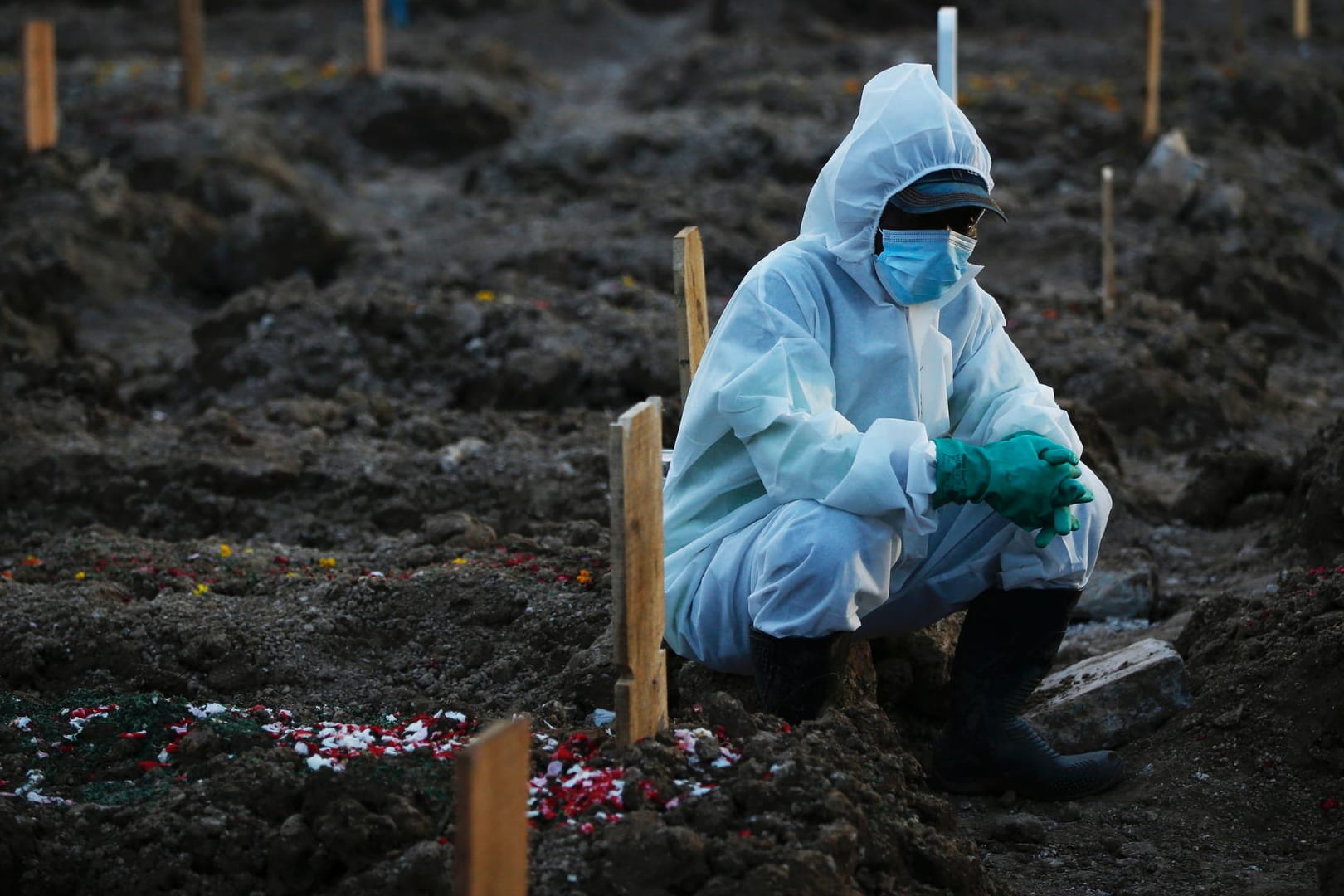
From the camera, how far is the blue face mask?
3504mm

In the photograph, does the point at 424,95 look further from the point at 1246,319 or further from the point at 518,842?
the point at 518,842

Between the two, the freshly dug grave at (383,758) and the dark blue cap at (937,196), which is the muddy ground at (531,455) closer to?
the freshly dug grave at (383,758)

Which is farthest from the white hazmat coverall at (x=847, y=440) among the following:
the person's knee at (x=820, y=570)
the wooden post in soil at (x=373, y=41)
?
the wooden post in soil at (x=373, y=41)

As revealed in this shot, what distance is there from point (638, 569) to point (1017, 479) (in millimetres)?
872

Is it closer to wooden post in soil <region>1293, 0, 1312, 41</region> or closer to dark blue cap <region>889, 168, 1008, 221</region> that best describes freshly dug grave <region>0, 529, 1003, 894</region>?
dark blue cap <region>889, 168, 1008, 221</region>

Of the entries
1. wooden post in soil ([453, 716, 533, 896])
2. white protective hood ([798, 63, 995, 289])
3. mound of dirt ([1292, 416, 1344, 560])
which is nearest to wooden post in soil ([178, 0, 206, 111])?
mound of dirt ([1292, 416, 1344, 560])

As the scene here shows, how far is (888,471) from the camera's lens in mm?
3258

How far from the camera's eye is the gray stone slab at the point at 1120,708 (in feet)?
13.1

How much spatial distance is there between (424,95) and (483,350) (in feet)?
20.6

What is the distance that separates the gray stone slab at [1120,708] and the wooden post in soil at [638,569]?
1.33m

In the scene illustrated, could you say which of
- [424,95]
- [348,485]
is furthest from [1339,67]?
[348,485]

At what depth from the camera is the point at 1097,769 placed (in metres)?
3.73

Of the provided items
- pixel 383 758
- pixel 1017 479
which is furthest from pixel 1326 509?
pixel 383 758

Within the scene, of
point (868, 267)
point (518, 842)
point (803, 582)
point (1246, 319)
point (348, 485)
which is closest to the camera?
point (518, 842)
